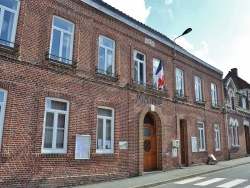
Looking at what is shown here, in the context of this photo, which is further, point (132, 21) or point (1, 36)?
point (132, 21)

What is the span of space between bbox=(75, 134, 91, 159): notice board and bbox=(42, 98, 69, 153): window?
54 cm

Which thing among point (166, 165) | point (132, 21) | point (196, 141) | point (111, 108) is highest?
point (132, 21)

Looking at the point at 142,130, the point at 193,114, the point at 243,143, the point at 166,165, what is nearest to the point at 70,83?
the point at 142,130

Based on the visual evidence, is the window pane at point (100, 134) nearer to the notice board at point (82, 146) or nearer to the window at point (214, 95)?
the notice board at point (82, 146)

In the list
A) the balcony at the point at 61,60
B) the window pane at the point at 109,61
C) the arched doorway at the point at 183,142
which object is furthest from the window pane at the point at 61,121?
the arched doorway at the point at 183,142

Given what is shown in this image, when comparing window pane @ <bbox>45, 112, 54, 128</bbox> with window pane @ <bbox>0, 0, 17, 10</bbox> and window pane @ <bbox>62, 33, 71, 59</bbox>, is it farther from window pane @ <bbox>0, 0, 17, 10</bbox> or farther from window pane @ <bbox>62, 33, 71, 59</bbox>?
window pane @ <bbox>0, 0, 17, 10</bbox>

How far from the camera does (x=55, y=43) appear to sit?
434 inches

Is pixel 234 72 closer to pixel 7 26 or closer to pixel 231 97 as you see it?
pixel 231 97

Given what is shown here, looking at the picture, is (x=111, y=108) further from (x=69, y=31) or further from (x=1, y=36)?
(x=1, y=36)

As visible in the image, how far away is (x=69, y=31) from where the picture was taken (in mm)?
11680

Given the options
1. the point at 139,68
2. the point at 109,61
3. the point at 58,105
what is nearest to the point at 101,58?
the point at 109,61

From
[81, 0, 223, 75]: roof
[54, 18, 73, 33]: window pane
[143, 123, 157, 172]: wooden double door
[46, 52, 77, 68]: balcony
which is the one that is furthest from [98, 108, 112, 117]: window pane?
[81, 0, 223, 75]: roof

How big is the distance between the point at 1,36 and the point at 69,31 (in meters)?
3.18

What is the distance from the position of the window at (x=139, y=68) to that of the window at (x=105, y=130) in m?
3.00
